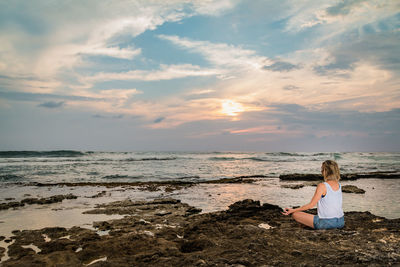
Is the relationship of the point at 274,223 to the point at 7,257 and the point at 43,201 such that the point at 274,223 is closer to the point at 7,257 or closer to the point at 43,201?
the point at 7,257

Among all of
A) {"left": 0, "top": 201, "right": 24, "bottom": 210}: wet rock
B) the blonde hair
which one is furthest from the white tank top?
{"left": 0, "top": 201, "right": 24, "bottom": 210}: wet rock

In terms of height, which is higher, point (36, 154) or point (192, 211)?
point (36, 154)

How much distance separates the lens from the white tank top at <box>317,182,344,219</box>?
515 centimetres

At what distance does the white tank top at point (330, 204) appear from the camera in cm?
515

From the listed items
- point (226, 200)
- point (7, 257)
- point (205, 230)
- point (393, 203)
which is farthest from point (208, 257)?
point (393, 203)

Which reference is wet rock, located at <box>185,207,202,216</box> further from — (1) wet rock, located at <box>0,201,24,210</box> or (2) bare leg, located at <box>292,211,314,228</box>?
(1) wet rock, located at <box>0,201,24,210</box>

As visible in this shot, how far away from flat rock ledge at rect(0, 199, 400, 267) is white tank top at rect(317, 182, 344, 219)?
15.4 inches

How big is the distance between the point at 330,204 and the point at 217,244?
2.44 m

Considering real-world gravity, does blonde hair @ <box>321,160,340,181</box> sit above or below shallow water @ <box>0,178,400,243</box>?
above

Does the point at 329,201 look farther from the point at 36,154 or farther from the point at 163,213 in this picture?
the point at 36,154

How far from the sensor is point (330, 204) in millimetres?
5141

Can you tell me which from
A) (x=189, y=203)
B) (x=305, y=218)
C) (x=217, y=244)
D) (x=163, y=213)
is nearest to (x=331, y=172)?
(x=305, y=218)

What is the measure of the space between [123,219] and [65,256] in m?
3.03

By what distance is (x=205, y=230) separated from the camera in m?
5.80
